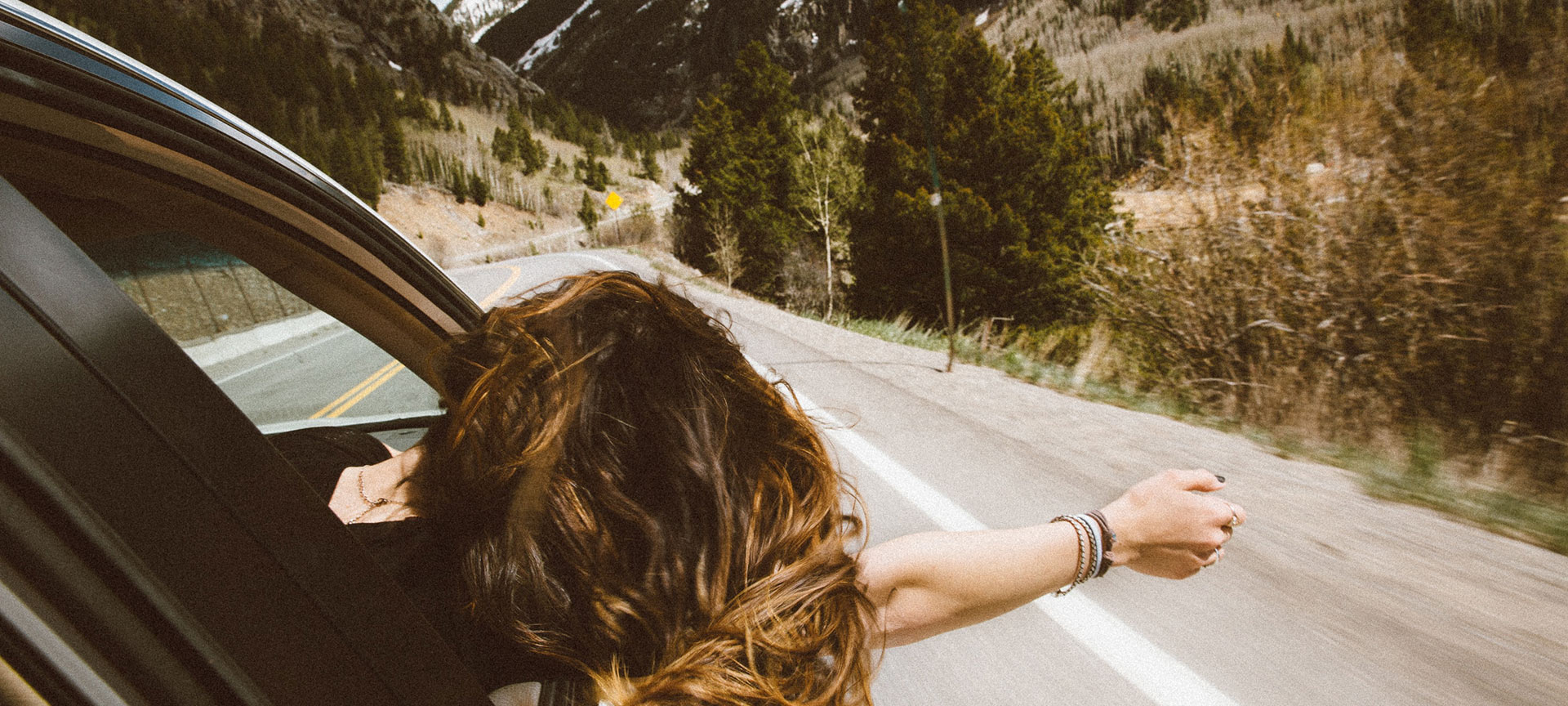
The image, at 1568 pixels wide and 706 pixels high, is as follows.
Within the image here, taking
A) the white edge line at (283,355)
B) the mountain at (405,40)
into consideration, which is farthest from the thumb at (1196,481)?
the mountain at (405,40)

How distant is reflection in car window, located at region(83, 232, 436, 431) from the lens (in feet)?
3.41

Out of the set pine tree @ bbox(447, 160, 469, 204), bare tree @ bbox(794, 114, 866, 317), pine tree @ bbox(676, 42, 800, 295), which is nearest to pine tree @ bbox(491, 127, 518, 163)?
pine tree @ bbox(447, 160, 469, 204)

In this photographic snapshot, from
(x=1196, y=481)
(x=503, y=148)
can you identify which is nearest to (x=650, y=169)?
(x=503, y=148)

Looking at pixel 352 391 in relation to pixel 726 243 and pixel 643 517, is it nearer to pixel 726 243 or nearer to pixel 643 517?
pixel 643 517

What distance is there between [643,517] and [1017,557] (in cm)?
75

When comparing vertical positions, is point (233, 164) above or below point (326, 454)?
above

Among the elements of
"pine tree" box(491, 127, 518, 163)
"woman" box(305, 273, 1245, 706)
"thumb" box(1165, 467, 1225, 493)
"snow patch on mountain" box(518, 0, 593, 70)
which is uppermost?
"snow patch on mountain" box(518, 0, 593, 70)

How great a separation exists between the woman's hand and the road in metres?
0.72

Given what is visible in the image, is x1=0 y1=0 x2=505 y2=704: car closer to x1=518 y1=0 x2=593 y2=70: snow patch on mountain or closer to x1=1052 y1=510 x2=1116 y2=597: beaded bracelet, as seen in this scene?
x1=1052 y1=510 x2=1116 y2=597: beaded bracelet

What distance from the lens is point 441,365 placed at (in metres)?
1.11

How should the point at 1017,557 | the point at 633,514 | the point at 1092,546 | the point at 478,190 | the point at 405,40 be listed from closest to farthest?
1. the point at 633,514
2. the point at 1017,557
3. the point at 1092,546
4. the point at 478,190
5. the point at 405,40

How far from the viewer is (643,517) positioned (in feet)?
3.15

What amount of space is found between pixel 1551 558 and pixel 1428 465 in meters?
1.13

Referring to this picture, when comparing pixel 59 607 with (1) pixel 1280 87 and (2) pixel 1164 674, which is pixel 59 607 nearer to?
(2) pixel 1164 674
